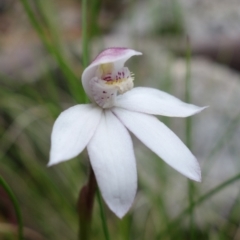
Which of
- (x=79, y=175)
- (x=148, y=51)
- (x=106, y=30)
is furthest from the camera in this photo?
(x=106, y=30)

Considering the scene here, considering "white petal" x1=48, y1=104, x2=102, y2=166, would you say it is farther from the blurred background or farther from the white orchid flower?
the blurred background

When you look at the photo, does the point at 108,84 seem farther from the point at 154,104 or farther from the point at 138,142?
the point at 138,142

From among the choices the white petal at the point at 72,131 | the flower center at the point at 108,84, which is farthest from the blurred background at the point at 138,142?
the white petal at the point at 72,131

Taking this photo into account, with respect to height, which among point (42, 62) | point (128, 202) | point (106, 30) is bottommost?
point (106, 30)

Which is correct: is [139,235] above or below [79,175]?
below

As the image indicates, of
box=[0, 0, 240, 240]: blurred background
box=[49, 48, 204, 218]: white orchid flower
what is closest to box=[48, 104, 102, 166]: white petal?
box=[49, 48, 204, 218]: white orchid flower

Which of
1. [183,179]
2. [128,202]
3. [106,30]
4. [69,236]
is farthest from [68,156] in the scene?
[106,30]

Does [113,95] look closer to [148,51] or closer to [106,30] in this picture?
[148,51]
